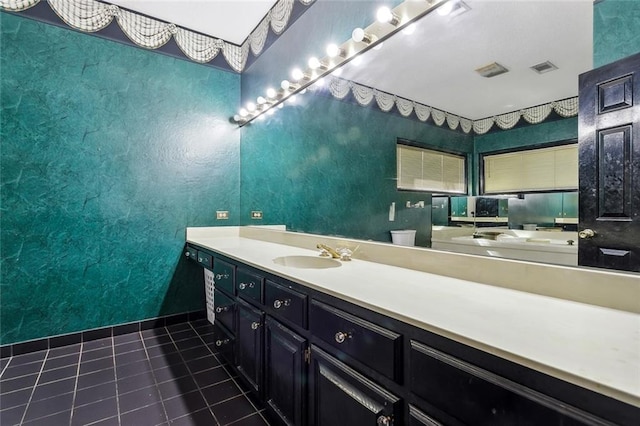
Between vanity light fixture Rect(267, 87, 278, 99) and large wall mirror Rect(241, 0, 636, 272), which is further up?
vanity light fixture Rect(267, 87, 278, 99)

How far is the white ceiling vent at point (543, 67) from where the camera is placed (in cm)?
89

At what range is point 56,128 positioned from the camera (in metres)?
2.20

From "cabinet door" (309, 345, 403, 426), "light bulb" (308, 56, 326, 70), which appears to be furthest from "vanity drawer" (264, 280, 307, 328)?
"light bulb" (308, 56, 326, 70)

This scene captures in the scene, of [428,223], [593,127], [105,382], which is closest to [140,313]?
[105,382]

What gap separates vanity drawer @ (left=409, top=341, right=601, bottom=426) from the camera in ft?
1.73

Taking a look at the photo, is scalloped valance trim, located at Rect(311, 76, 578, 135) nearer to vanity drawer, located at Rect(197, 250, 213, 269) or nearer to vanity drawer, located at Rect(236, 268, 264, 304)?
vanity drawer, located at Rect(236, 268, 264, 304)

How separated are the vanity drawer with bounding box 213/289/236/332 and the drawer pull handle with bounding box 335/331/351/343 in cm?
95

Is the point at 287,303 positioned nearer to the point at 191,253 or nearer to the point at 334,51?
the point at 334,51

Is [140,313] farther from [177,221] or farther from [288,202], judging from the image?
[288,202]

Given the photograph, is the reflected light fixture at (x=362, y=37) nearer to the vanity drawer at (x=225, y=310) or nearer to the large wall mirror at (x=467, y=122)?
the large wall mirror at (x=467, y=122)

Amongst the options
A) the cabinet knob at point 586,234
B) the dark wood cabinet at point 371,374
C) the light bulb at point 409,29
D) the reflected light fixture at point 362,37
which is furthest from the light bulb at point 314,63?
the cabinet knob at point 586,234

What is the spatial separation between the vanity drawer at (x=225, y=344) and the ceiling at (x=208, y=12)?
2469mm

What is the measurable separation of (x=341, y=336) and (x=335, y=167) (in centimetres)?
112

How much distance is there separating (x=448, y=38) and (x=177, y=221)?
2483mm
